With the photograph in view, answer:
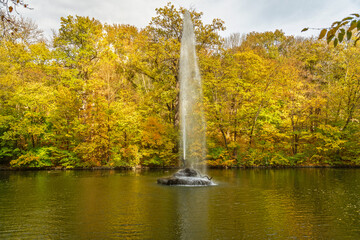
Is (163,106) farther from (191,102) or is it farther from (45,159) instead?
(45,159)

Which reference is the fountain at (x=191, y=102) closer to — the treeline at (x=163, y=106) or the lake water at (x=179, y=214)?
the treeline at (x=163, y=106)

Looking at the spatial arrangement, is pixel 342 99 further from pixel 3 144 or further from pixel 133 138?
pixel 3 144

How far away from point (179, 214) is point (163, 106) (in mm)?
21104

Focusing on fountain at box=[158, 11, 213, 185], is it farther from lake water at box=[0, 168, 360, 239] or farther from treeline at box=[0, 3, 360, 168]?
lake water at box=[0, 168, 360, 239]

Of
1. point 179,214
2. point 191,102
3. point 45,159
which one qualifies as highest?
point 191,102

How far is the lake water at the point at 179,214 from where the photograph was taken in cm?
602

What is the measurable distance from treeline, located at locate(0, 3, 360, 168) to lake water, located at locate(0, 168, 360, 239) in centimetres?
1311

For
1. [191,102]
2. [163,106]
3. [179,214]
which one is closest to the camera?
[179,214]

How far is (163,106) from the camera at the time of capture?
28.3 m

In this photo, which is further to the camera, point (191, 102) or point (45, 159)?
point (191, 102)

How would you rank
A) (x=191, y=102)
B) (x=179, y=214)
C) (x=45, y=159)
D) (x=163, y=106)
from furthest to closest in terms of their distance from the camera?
(x=163, y=106) < (x=191, y=102) < (x=45, y=159) < (x=179, y=214)

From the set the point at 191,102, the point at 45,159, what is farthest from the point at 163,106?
the point at 45,159

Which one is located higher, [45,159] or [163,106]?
[163,106]

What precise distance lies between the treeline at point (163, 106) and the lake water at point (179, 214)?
13112 mm
